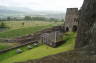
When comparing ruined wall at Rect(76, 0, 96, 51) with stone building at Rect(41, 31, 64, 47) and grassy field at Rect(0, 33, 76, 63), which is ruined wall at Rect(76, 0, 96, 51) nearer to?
grassy field at Rect(0, 33, 76, 63)

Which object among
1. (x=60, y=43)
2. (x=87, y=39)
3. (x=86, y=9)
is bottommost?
(x=60, y=43)

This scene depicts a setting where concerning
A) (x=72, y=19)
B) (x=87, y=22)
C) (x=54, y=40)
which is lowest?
(x=54, y=40)

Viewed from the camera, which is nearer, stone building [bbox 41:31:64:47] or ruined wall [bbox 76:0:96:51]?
ruined wall [bbox 76:0:96:51]

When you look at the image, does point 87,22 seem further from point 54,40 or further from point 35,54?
point 54,40

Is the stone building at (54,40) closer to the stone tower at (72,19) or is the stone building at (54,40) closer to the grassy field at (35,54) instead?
the grassy field at (35,54)

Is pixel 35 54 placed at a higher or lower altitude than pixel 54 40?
lower

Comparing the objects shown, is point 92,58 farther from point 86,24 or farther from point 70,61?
point 86,24

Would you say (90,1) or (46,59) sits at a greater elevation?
(90,1)

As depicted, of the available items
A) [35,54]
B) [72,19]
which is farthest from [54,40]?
[72,19]

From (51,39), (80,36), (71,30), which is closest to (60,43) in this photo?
(51,39)

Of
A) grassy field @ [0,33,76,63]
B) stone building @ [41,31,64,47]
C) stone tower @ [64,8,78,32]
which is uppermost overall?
stone tower @ [64,8,78,32]

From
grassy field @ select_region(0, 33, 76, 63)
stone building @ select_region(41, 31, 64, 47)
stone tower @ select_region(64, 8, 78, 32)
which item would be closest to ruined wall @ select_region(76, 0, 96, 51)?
grassy field @ select_region(0, 33, 76, 63)
